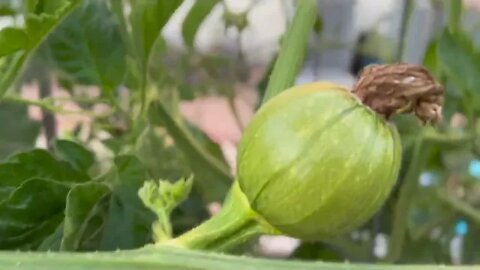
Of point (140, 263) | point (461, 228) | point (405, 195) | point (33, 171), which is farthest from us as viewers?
point (461, 228)

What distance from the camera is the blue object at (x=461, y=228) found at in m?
0.59

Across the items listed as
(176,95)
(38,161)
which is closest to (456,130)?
(176,95)

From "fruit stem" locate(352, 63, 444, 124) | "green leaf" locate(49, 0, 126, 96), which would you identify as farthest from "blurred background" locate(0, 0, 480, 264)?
"fruit stem" locate(352, 63, 444, 124)

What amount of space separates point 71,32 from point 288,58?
0.12 meters

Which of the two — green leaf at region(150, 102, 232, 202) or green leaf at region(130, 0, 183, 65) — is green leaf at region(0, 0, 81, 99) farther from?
green leaf at region(150, 102, 232, 202)

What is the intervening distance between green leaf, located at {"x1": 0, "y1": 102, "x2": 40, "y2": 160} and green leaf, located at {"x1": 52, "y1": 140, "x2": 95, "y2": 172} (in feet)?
0.49

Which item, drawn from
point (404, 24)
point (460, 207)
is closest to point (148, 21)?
point (404, 24)

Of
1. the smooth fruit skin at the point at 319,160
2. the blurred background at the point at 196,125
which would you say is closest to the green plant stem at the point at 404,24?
the blurred background at the point at 196,125

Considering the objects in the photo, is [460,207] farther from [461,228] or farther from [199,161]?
[199,161]

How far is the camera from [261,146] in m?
0.26

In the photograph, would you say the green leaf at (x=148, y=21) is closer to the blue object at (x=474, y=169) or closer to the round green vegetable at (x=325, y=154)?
the round green vegetable at (x=325, y=154)

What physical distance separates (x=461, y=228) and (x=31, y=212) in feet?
1.13

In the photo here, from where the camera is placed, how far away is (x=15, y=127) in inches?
21.4

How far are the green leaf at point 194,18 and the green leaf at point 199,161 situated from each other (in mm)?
48
